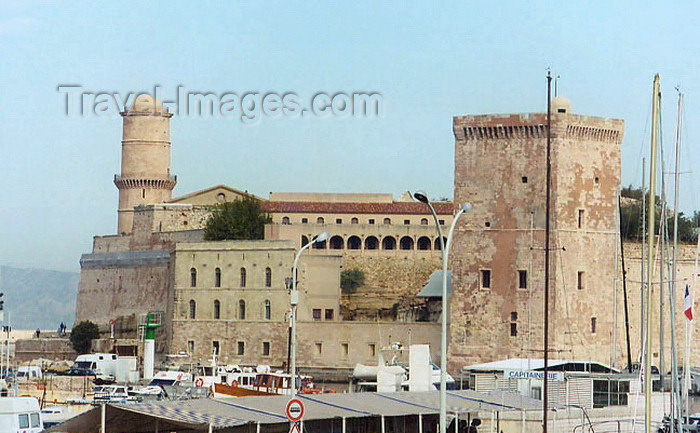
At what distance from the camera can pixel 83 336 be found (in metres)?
82.4

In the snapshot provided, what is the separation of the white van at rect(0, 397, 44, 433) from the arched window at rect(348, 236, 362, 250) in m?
54.4

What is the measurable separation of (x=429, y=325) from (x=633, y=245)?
9231mm

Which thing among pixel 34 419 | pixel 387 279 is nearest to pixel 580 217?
pixel 387 279

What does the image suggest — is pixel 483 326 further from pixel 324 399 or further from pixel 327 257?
pixel 324 399

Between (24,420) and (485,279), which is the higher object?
(485,279)

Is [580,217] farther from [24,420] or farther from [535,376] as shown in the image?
[24,420]

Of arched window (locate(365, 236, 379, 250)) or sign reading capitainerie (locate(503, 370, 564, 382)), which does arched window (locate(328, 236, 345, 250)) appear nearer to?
arched window (locate(365, 236, 379, 250))

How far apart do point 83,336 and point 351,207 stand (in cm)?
1704

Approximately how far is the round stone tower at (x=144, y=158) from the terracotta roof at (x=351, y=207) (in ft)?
20.3

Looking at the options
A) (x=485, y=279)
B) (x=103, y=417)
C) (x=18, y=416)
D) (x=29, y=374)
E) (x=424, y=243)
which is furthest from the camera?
(x=424, y=243)

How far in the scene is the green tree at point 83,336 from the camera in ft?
268

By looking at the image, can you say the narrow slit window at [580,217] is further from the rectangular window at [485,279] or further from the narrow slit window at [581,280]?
the rectangular window at [485,279]

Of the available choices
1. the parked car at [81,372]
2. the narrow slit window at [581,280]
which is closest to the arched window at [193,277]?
the parked car at [81,372]

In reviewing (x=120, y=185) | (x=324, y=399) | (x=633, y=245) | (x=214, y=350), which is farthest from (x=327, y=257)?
(x=324, y=399)
